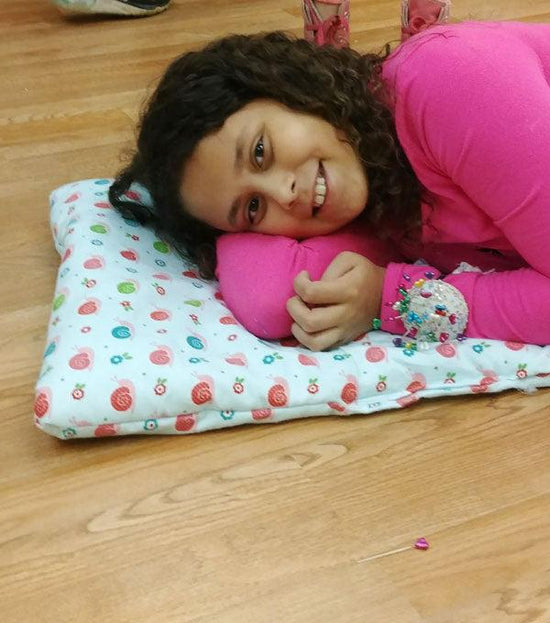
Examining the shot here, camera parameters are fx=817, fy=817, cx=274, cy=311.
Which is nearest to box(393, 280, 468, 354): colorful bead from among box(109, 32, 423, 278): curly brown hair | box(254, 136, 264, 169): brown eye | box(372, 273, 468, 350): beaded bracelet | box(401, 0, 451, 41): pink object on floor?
box(372, 273, 468, 350): beaded bracelet

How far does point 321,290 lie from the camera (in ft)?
3.56

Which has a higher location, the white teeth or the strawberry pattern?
the white teeth

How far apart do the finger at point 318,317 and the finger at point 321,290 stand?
1cm

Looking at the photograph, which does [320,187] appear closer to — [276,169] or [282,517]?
[276,169]

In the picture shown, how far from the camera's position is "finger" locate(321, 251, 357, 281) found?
112cm

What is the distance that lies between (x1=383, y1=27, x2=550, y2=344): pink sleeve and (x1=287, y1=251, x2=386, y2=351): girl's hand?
0.03 meters

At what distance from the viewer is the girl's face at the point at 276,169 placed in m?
1.09

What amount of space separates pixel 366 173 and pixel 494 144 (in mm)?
196

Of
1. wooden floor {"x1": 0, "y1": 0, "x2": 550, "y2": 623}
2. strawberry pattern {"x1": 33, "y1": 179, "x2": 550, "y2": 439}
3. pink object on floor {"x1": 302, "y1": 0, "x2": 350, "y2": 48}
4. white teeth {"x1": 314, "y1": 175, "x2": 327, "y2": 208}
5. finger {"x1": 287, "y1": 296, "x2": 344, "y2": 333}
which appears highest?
pink object on floor {"x1": 302, "y1": 0, "x2": 350, "y2": 48}

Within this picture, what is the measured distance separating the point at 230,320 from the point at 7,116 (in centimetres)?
115

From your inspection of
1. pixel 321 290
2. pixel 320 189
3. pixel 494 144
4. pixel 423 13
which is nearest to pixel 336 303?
pixel 321 290

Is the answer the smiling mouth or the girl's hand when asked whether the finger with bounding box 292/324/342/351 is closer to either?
the girl's hand

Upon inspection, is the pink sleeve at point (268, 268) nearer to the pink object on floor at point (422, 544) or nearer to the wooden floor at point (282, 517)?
the wooden floor at point (282, 517)

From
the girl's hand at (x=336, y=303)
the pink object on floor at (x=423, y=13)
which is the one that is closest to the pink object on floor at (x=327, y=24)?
the pink object on floor at (x=423, y=13)
